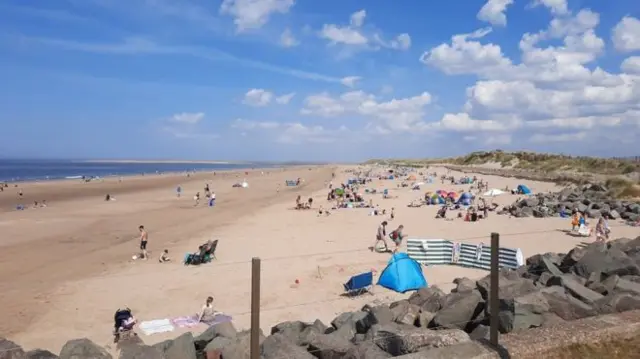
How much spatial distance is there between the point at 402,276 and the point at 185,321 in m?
5.56

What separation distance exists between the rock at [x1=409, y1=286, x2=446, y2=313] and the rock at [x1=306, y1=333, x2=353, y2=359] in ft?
7.62

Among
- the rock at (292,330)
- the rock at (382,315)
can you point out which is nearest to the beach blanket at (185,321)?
the rock at (292,330)

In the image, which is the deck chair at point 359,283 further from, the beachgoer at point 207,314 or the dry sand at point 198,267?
the beachgoer at point 207,314

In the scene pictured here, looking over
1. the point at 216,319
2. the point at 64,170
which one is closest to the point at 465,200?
→ the point at 216,319

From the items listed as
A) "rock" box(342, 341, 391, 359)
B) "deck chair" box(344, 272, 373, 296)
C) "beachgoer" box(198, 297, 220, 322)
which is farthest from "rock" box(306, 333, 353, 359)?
"deck chair" box(344, 272, 373, 296)

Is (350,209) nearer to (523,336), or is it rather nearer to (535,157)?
(523,336)

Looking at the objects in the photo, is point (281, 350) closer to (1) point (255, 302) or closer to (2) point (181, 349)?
(2) point (181, 349)

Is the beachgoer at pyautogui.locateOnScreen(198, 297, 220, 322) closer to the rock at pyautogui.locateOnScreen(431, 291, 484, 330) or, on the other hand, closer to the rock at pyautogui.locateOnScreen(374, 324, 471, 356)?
the rock at pyautogui.locateOnScreen(431, 291, 484, 330)

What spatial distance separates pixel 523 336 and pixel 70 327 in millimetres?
9666

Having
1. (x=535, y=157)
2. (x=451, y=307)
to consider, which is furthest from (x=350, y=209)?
(x=535, y=157)

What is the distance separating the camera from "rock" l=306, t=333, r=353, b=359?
19.6ft

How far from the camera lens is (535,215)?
23.6 m

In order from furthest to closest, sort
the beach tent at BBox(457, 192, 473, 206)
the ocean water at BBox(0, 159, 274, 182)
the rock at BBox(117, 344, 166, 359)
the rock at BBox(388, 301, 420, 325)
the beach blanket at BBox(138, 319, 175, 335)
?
1. the ocean water at BBox(0, 159, 274, 182)
2. the beach tent at BBox(457, 192, 473, 206)
3. the beach blanket at BBox(138, 319, 175, 335)
4. the rock at BBox(388, 301, 420, 325)
5. the rock at BBox(117, 344, 166, 359)

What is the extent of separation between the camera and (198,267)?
1580cm
